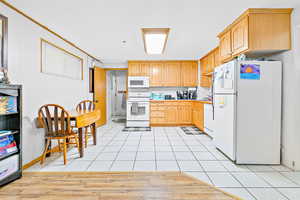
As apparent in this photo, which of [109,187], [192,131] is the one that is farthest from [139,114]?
[109,187]

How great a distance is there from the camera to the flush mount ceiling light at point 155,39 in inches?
117

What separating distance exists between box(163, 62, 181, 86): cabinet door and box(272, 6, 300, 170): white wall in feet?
11.1

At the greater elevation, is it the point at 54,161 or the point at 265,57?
the point at 265,57

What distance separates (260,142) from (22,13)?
399 cm

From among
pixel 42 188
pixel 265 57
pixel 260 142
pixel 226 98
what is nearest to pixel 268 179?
pixel 260 142

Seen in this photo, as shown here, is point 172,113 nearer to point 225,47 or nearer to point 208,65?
point 208,65

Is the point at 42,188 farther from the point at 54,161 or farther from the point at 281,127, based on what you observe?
the point at 281,127

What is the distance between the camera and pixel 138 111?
5.21 meters

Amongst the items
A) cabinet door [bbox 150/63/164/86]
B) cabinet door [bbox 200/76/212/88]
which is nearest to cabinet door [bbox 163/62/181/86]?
cabinet door [bbox 150/63/164/86]

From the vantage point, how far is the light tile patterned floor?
182 cm

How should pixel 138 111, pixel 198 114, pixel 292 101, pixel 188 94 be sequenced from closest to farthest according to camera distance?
pixel 292 101
pixel 198 114
pixel 138 111
pixel 188 94

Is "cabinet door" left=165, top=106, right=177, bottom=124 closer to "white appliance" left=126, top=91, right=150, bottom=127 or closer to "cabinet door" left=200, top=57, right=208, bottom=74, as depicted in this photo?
"white appliance" left=126, top=91, right=150, bottom=127

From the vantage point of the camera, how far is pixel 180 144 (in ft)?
11.1

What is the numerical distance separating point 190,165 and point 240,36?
219cm
